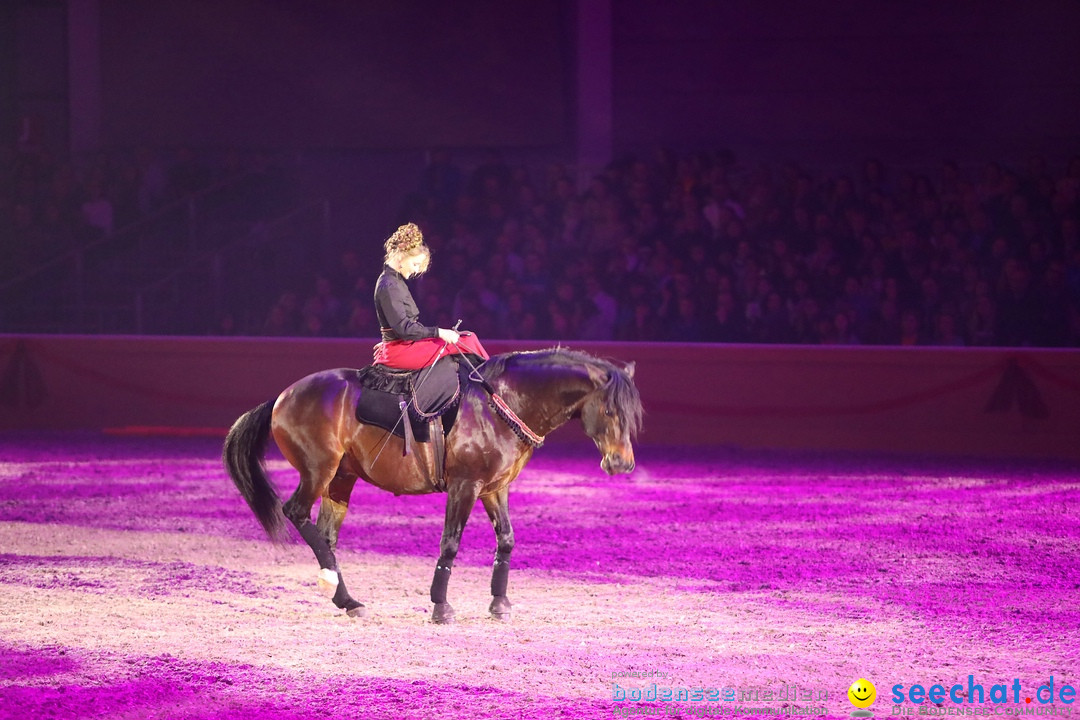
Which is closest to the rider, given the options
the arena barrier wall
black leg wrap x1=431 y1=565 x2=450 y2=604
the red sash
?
the red sash

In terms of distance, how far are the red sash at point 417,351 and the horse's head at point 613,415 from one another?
73 cm

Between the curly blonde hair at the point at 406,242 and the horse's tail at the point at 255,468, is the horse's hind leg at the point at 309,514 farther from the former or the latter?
the curly blonde hair at the point at 406,242

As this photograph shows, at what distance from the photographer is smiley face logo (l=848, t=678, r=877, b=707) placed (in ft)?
19.0

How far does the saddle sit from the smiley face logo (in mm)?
2713

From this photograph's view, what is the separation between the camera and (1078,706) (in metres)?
5.76

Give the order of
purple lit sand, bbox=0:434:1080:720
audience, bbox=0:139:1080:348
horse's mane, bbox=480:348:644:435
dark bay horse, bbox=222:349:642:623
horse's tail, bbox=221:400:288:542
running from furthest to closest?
audience, bbox=0:139:1080:348, horse's tail, bbox=221:400:288:542, dark bay horse, bbox=222:349:642:623, horse's mane, bbox=480:348:644:435, purple lit sand, bbox=0:434:1080:720

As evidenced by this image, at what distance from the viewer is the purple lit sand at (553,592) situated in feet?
20.1

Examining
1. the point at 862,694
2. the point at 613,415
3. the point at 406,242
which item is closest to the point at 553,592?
the point at 613,415

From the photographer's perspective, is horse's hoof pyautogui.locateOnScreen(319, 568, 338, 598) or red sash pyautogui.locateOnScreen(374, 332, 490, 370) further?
horse's hoof pyautogui.locateOnScreen(319, 568, 338, 598)

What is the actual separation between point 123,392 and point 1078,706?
42.4 ft

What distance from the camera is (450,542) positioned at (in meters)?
7.37

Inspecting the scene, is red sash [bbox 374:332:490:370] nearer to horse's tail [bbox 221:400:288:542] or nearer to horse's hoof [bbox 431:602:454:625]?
horse's tail [bbox 221:400:288:542]

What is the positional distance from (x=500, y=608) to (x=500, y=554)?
317mm

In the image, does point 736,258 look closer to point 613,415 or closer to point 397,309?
point 613,415
